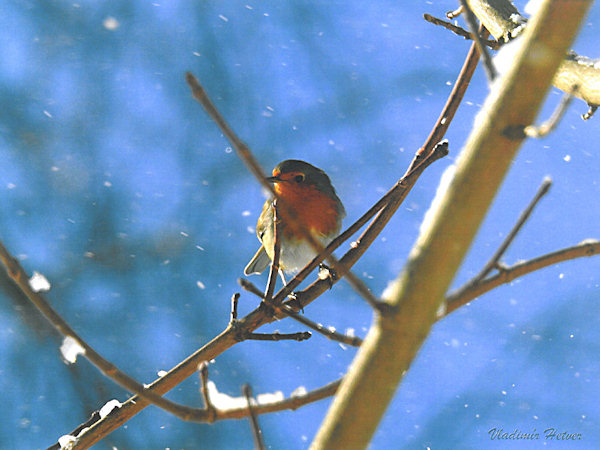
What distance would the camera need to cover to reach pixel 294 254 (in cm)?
232

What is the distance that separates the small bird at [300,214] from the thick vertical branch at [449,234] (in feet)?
5.24

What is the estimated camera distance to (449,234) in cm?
61

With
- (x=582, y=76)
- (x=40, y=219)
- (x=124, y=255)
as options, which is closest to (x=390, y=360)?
(x=582, y=76)

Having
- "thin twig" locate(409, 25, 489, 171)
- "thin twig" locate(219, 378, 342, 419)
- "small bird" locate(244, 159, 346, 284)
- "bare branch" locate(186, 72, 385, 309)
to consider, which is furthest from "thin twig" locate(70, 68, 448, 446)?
"small bird" locate(244, 159, 346, 284)

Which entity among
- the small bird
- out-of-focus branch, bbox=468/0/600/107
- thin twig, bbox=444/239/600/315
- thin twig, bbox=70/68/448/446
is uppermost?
the small bird

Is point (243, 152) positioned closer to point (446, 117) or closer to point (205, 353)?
point (205, 353)

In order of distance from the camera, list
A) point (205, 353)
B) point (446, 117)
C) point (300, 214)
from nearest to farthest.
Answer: point (205, 353) → point (446, 117) → point (300, 214)

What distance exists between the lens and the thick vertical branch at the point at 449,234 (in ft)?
2.00

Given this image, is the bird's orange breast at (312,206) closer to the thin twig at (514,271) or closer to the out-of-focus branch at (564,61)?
the out-of-focus branch at (564,61)

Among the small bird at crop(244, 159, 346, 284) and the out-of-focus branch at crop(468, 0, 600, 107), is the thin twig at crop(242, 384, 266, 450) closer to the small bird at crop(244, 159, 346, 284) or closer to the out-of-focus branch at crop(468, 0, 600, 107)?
the out-of-focus branch at crop(468, 0, 600, 107)

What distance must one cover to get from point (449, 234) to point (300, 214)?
166 cm

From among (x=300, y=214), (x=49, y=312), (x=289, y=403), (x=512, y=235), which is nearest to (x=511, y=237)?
(x=512, y=235)

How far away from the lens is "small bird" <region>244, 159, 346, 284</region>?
2.29 m

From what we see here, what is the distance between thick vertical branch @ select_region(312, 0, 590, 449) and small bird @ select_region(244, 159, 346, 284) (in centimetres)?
160
